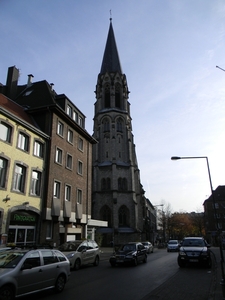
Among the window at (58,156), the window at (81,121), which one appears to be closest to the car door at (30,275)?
the window at (58,156)

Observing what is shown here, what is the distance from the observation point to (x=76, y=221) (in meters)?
25.2

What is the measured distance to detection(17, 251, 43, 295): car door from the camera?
7.00m

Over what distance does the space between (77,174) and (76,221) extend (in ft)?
15.8

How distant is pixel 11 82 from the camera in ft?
89.6

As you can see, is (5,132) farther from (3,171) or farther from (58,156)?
(58,156)

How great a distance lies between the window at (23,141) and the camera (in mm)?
19108

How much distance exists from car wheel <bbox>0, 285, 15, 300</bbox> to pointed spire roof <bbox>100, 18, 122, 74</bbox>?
61067mm

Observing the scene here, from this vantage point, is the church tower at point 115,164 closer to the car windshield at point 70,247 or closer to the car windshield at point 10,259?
the car windshield at point 70,247

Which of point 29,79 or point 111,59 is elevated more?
point 111,59

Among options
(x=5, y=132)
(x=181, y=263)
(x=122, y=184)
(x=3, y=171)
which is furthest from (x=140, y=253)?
(x=122, y=184)

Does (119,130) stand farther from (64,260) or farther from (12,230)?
(64,260)

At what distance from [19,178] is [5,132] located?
3.57 meters

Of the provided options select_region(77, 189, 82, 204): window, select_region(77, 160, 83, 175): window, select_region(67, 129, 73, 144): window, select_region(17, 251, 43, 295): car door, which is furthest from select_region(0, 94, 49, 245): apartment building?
select_region(17, 251, 43, 295): car door

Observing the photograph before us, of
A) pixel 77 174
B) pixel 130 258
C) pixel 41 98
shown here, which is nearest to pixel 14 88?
pixel 41 98
